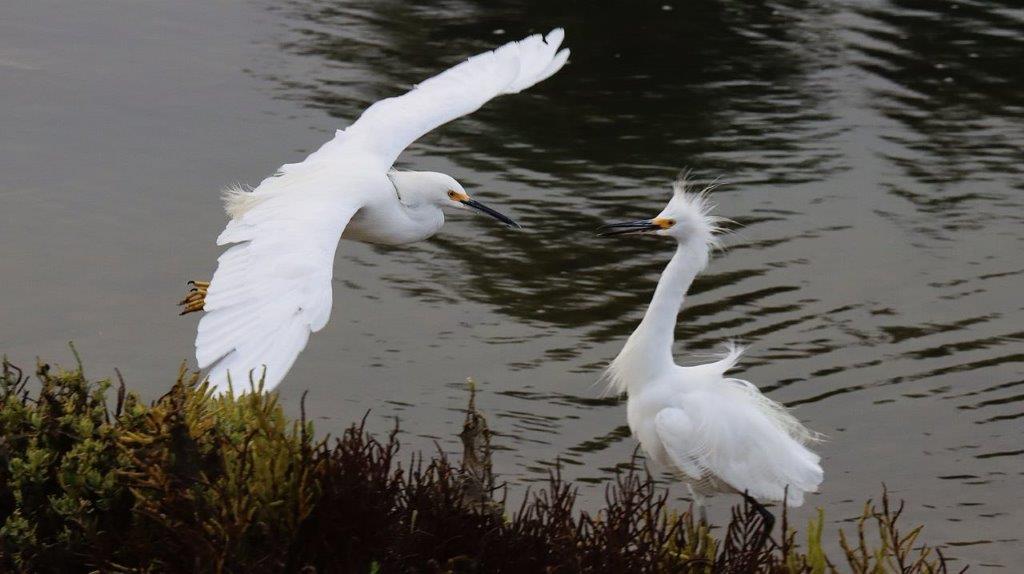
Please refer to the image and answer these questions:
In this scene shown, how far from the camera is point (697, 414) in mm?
5992

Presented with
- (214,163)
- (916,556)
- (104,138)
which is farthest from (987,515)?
(104,138)

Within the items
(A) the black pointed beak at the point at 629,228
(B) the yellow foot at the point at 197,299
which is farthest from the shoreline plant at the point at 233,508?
(A) the black pointed beak at the point at 629,228

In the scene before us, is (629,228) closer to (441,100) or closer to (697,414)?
(697,414)

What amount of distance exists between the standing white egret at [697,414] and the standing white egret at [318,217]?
868 millimetres

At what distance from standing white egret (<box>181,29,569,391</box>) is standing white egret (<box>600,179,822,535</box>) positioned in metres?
0.87

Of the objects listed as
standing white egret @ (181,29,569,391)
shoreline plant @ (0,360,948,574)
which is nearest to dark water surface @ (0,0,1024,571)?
standing white egret @ (181,29,569,391)

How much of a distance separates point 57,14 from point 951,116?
7.59 m

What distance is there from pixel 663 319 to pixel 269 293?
2.03 m

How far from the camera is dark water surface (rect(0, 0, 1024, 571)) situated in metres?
7.51

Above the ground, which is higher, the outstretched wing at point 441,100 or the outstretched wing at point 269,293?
the outstretched wing at point 441,100

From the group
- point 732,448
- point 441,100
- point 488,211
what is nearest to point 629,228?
point 488,211

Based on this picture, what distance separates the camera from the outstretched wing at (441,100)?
6.93 m

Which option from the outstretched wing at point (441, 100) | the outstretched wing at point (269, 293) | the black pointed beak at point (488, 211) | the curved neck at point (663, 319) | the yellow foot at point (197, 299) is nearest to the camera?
the outstretched wing at point (269, 293)

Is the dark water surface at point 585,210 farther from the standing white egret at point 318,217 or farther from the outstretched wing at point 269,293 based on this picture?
the outstretched wing at point 269,293
